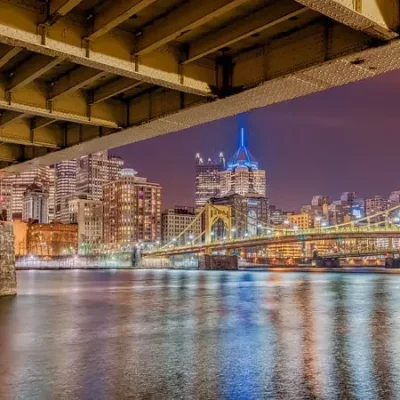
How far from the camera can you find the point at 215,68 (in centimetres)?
1808

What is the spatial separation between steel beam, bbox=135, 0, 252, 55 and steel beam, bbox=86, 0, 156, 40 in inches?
48.1

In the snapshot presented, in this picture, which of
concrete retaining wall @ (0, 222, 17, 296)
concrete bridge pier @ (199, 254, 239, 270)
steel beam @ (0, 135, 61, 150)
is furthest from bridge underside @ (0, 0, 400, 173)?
concrete bridge pier @ (199, 254, 239, 270)

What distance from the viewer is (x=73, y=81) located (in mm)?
18922

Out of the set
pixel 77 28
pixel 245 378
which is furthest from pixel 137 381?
pixel 77 28

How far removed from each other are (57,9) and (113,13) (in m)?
1.26

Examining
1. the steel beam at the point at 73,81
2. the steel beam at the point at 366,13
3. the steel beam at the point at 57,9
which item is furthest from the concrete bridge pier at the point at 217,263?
the steel beam at the point at 366,13

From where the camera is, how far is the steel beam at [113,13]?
13062mm

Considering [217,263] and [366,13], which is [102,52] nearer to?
[366,13]

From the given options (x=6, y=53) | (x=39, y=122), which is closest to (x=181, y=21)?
(x=6, y=53)

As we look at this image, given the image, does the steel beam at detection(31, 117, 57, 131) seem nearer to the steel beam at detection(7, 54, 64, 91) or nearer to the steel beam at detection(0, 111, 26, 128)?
the steel beam at detection(0, 111, 26, 128)

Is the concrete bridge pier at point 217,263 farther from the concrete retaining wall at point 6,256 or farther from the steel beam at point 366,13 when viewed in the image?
the steel beam at point 366,13

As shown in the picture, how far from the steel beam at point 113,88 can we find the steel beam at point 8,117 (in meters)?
3.12

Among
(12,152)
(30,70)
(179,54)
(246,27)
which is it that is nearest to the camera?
(246,27)

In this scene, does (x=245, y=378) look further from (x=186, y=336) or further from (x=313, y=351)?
(x=186, y=336)
